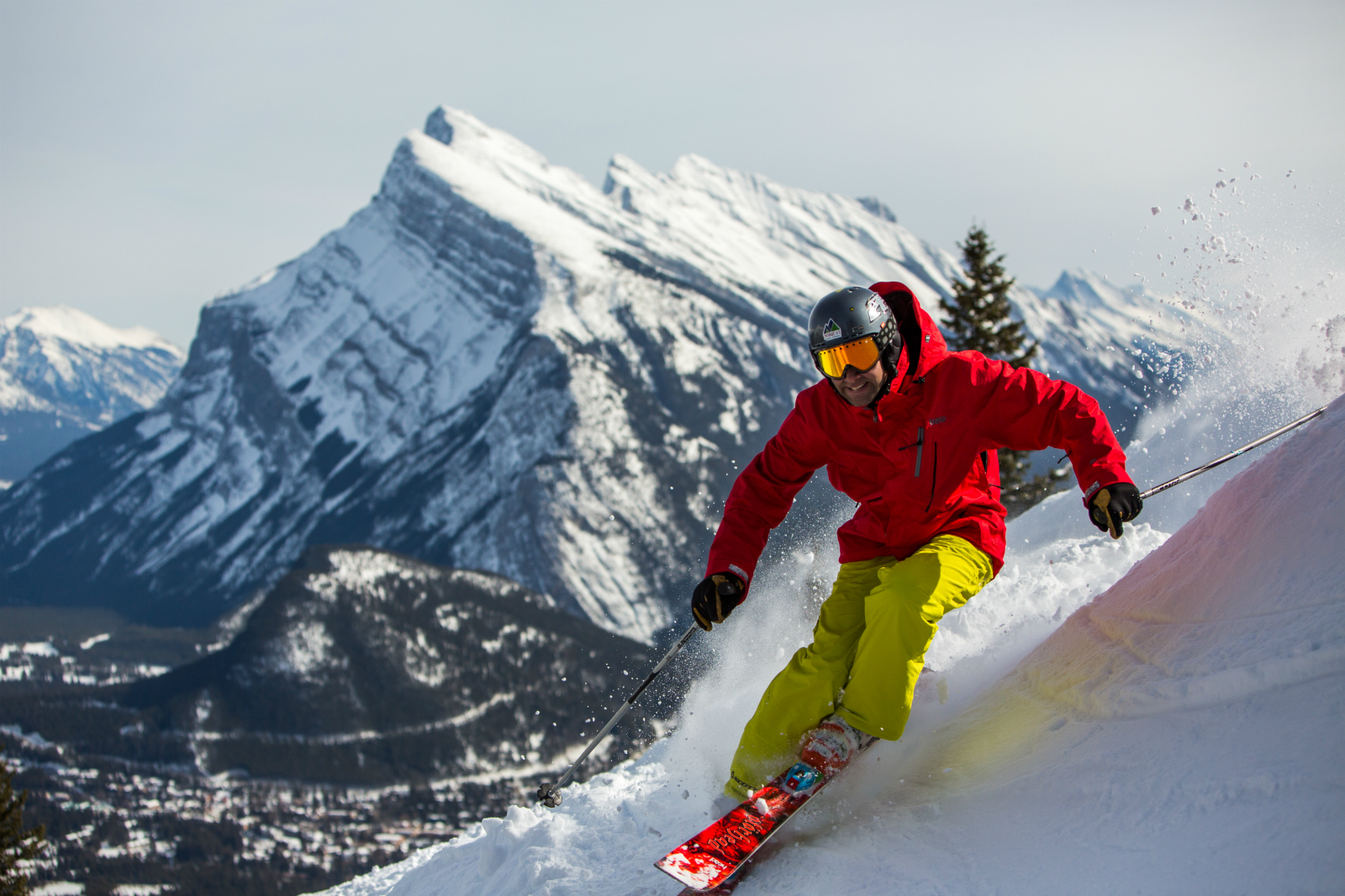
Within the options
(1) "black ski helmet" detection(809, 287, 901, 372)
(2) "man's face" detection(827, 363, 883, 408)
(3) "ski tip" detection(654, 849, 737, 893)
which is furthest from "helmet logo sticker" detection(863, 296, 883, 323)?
(3) "ski tip" detection(654, 849, 737, 893)

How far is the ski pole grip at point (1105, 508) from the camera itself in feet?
14.9

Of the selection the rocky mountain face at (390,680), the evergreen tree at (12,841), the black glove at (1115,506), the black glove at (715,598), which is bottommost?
the rocky mountain face at (390,680)

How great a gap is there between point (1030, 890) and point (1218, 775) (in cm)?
95

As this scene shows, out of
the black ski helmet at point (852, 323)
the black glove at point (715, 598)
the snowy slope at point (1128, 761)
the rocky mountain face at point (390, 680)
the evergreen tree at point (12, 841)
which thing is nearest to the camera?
the snowy slope at point (1128, 761)

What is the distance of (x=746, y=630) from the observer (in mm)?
8852

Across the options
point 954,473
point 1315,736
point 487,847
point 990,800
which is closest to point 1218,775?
point 1315,736

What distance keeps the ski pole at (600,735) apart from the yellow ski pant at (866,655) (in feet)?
2.92

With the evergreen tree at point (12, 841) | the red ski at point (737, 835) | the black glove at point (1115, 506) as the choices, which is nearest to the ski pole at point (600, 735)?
→ the red ski at point (737, 835)

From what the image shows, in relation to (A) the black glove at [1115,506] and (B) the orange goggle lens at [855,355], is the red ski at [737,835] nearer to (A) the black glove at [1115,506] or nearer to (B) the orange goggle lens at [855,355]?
(A) the black glove at [1115,506]

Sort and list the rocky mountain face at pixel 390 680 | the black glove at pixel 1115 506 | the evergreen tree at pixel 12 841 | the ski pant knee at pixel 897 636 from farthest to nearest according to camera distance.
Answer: the rocky mountain face at pixel 390 680, the evergreen tree at pixel 12 841, the ski pant knee at pixel 897 636, the black glove at pixel 1115 506

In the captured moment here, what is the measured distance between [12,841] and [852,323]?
33398 millimetres

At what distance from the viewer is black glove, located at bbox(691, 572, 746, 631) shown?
5.59m

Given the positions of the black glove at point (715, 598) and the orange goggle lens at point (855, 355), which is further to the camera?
the black glove at point (715, 598)

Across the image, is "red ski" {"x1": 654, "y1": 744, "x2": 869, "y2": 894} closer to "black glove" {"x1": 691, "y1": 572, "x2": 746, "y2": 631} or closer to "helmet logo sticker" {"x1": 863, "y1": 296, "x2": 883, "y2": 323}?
"black glove" {"x1": 691, "y1": 572, "x2": 746, "y2": 631}
